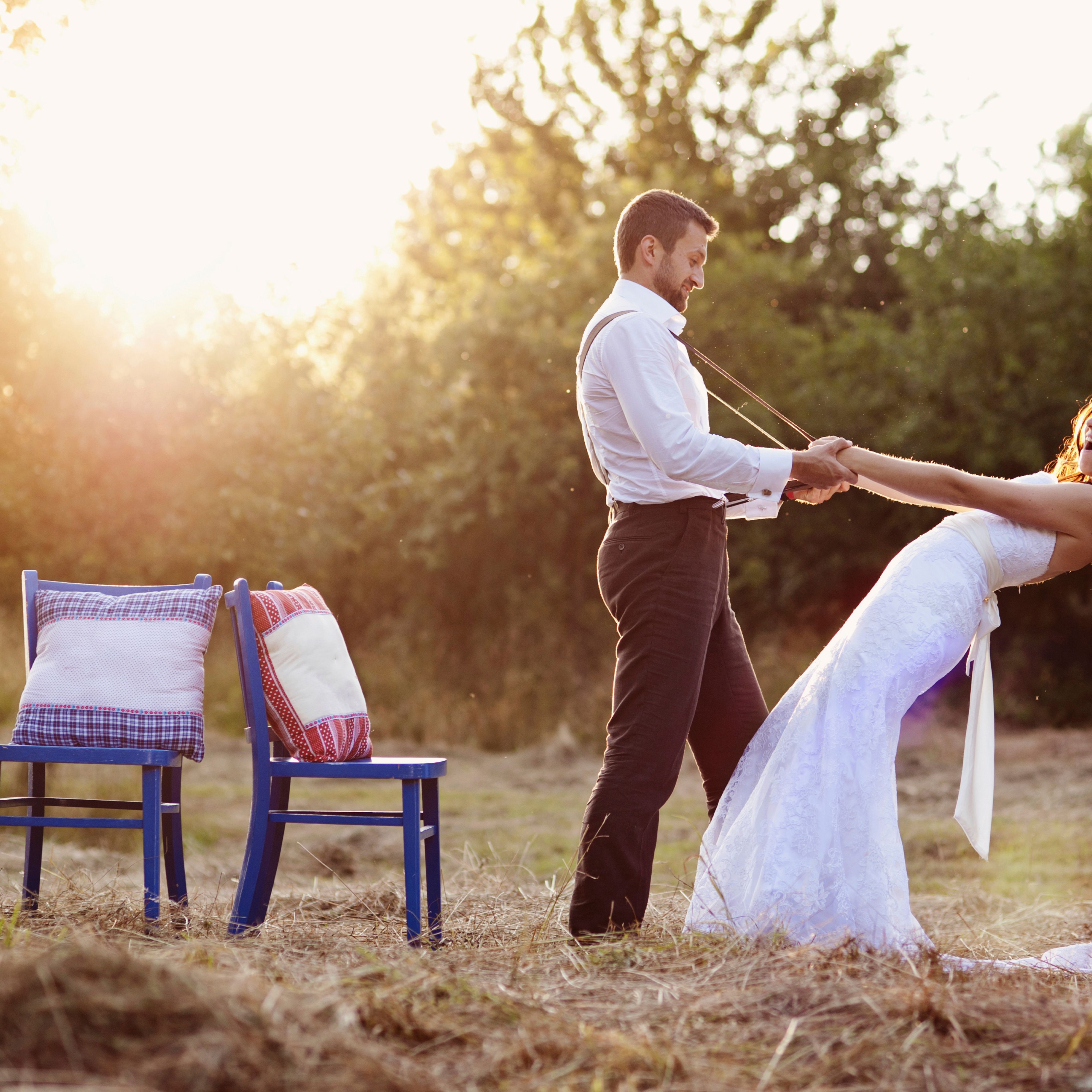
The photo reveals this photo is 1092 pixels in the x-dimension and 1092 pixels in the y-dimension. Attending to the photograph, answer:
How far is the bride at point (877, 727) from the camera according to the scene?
106 inches

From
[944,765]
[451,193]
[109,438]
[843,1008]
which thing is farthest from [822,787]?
[451,193]

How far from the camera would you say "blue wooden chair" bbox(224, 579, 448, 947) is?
2875 millimetres

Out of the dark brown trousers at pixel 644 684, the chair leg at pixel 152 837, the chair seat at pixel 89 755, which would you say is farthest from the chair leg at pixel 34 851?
the dark brown trousers at pixel 644 684

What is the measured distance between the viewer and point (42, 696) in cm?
307

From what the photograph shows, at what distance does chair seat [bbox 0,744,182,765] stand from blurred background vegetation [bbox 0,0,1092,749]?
590 cm

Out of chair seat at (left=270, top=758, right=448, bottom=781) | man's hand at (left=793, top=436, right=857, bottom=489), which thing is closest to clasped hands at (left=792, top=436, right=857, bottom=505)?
man's hand at (left=793, top=436, right=857, bottom=489)

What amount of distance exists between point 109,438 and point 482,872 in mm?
5874

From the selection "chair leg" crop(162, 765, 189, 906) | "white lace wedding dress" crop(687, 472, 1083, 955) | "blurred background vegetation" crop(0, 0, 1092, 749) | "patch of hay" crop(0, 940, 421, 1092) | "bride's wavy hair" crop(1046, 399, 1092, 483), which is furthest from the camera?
"blurred background vegetation" crop(0, 0, 1092, 749)

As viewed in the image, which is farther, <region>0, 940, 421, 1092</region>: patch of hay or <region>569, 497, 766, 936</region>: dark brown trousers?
<region>569, 497, 766, 936</region>: dark brown trousers

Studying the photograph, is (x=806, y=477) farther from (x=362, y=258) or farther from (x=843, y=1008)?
(x=362, y=258)

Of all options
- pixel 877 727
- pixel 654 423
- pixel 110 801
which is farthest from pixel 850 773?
pixel 110 801

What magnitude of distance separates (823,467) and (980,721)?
2.50 ft

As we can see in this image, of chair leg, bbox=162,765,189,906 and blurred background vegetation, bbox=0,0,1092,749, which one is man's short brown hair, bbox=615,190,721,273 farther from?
blurred background vegetation, bbox=0,0,1092,749

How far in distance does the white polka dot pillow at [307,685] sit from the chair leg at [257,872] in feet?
0.48
